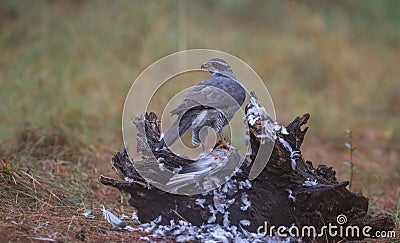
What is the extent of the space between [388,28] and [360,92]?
3.19 meters

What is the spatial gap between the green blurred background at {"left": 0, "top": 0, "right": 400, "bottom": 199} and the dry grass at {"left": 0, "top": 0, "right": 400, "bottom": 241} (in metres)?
0.02

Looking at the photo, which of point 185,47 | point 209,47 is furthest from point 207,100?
point 209,47

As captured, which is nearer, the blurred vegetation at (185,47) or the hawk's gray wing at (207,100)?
the hawk's gray wing at (207,100)

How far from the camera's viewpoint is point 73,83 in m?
6.72

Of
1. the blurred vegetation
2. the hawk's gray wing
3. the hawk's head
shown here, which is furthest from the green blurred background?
the hawk's gray wing

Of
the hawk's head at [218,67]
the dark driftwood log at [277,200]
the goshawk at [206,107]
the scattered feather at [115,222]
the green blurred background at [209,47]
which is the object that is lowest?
the scattered feather at [115,222]

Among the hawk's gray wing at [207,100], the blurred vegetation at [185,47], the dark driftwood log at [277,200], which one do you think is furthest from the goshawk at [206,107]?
the blurred vegetation at [185,47]

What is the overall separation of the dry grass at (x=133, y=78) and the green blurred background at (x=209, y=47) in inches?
0.8

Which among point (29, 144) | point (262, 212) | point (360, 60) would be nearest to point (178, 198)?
point (262, 212)

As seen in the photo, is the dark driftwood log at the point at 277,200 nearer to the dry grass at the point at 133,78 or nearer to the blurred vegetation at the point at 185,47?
the dry grass at the point at 133,78

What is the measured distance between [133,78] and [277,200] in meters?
4.82

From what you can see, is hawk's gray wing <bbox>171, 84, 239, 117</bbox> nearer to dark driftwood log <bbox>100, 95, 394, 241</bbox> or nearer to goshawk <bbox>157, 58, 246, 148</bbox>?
goshawk <bbox>157, 58, 246, 148</bbox>

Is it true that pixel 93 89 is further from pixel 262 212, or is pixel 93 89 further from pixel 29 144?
pixel 262 212

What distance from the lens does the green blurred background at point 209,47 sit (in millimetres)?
5301
